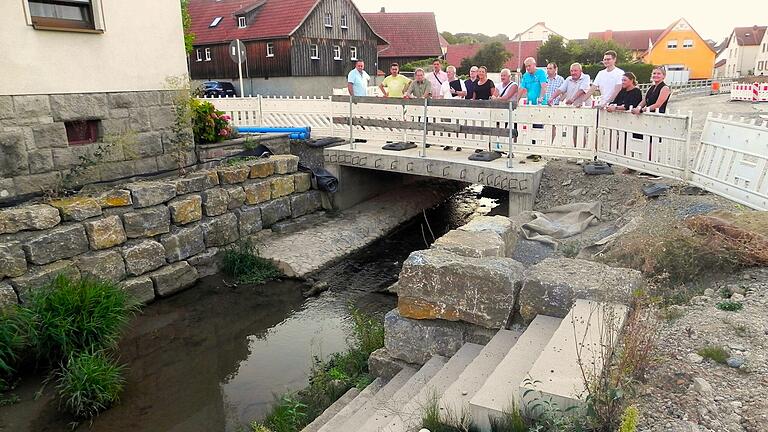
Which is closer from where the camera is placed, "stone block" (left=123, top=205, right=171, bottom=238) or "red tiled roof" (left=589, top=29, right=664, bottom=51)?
"stone block" (left=123, top=205, right=171, bottom=238)

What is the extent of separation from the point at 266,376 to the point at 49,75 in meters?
5.23

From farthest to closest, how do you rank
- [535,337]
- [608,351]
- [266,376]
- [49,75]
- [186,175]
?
[186,175], [49,75], [266,376], [535,337], [608,351]

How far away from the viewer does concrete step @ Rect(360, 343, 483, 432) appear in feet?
11.4

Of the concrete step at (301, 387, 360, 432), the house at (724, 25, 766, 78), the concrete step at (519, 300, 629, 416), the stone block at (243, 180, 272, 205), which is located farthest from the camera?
the house at (724, 25, 766, 78)

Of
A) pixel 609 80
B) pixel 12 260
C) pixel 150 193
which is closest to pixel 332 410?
pixel 12 260

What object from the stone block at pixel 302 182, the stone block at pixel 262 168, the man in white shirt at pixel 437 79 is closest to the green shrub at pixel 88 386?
the stone block at pixel 262 168

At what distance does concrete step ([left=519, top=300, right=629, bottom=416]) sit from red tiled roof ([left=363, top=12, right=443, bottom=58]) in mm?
42129

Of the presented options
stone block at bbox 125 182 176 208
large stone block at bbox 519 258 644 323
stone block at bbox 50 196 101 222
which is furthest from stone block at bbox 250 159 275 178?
large stone block at bbox 519 258 644 323

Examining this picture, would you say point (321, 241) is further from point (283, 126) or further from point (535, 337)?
point (535, 337)

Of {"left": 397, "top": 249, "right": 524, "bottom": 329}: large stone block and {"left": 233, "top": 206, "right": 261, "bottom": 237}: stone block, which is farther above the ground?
{"left": 397, "top": 249, "right": 524, "bottom": 329}: large stone block

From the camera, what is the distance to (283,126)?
12961mm

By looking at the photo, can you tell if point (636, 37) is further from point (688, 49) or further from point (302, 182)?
point (302, 182)

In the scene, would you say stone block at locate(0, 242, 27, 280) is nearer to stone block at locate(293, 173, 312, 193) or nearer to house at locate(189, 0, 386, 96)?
stone block at locate(293, 173, 312, 193)

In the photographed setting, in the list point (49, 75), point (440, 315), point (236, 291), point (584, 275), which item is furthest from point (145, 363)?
point (584, 275)
